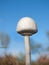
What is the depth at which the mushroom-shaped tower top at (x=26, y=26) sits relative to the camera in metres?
4.33

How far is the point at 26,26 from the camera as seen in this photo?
14.2 ft

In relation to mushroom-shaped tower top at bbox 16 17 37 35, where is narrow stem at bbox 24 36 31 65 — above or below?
below

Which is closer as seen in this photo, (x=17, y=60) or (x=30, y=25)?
(x=30, y=25)

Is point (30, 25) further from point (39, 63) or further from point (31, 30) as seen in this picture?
point (39, 63)

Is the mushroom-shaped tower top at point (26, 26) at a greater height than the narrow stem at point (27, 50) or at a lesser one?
greater

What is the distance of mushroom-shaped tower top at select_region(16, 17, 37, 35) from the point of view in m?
4.33

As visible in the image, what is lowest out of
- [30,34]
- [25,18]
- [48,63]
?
[48,63]

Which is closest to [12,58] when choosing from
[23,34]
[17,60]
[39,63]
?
[17,60]

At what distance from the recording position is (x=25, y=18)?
4371 millimetres

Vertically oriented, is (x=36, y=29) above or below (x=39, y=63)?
above

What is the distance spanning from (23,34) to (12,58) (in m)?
21.2

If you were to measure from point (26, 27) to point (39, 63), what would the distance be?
2088 centimetres

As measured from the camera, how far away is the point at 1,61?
961 inches

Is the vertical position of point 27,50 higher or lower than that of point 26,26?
lower
